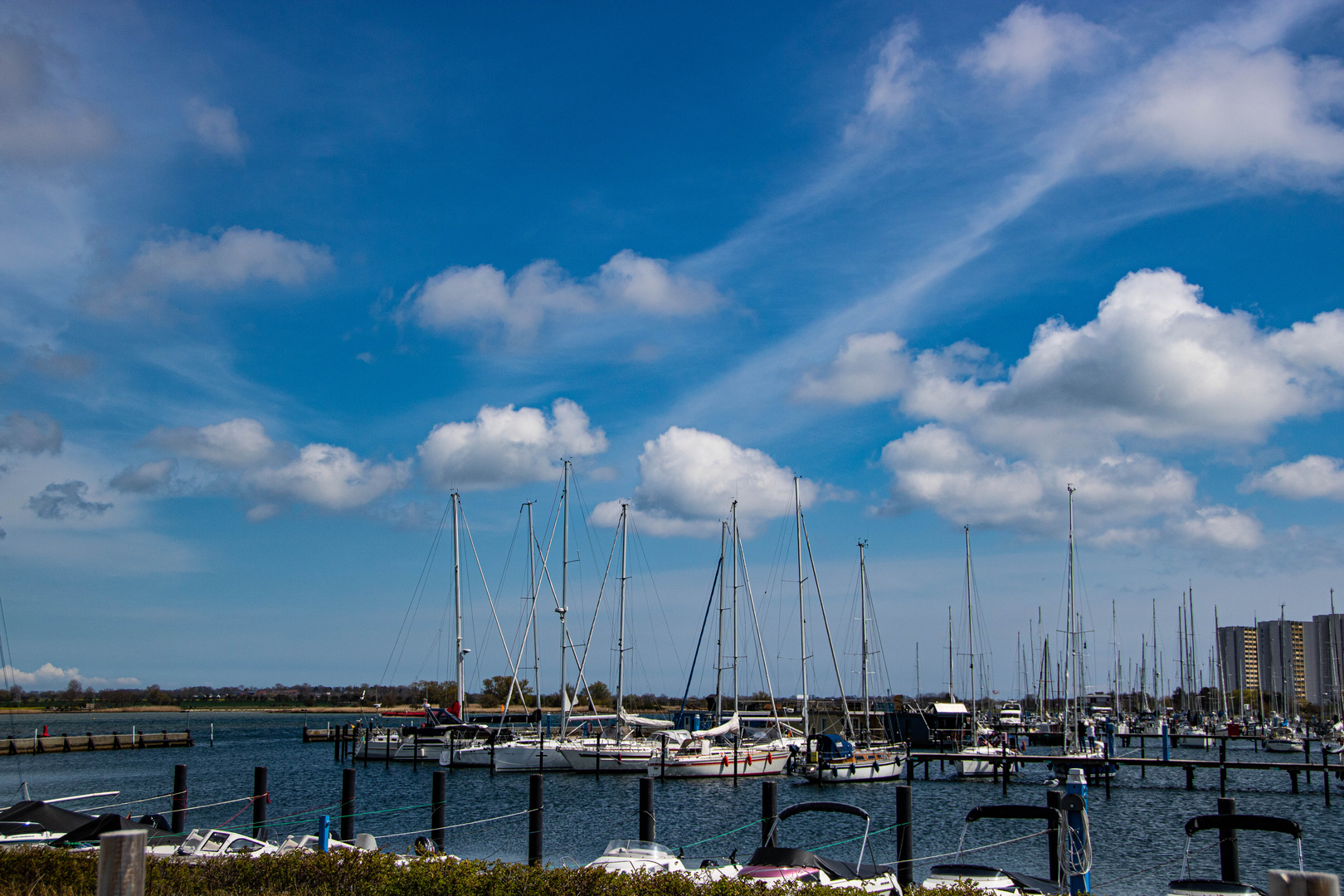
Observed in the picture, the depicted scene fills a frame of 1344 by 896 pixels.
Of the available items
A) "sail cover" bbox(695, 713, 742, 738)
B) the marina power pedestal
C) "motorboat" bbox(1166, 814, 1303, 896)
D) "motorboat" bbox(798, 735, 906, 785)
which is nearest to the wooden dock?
"sail cover" bbox(695, 713, 742, 738)

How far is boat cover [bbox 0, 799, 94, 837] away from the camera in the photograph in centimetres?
2364

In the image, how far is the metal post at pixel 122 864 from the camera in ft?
27.6

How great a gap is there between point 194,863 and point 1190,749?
335 ft

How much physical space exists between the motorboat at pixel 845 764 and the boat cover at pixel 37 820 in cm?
4279

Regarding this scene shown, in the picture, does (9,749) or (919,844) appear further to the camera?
(9,749)

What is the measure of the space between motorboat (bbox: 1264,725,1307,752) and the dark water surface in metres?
34.6

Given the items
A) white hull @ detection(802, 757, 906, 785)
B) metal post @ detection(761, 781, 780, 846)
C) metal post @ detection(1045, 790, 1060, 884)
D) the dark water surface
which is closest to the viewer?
metal post @ detection(1045, 790, 1060, 884)

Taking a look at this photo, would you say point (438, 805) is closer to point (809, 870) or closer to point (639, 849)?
point (639, 849)

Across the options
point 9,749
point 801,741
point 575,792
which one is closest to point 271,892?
point 575,792

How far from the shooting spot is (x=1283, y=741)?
4222 inches

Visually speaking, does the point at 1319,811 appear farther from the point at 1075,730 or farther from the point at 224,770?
the point at 224,770

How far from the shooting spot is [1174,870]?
111 feet

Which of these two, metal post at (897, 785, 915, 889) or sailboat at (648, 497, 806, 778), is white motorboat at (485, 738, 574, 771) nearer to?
sailboat at (648, 497, 806, 778)

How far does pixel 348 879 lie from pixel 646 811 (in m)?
9.27
